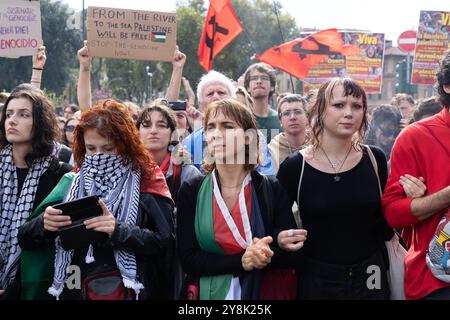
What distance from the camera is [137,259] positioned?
339 cm

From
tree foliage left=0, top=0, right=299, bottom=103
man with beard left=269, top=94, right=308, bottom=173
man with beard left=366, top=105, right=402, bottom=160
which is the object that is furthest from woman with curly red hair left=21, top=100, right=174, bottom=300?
tree foliage left=0, top=0, right=299, bottom=103

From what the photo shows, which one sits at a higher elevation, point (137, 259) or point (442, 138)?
point (442, 138)

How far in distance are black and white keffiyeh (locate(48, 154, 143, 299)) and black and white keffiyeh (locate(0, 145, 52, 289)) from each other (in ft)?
1.04

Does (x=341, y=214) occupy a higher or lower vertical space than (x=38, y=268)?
higher

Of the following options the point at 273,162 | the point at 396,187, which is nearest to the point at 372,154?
the point at 396,187

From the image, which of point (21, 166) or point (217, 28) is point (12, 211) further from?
point (217, 28)

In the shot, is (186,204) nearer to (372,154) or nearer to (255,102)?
(372,154)

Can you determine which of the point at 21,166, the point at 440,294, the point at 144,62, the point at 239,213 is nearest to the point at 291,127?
the point at 239,213

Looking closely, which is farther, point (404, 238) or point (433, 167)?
point (404, 238)

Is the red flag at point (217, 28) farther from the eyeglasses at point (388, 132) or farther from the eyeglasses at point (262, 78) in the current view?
the eyeglasses at point (388, 132)

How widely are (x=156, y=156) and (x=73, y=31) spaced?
110 feet

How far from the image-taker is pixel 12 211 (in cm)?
367

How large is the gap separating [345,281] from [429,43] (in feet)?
30.4

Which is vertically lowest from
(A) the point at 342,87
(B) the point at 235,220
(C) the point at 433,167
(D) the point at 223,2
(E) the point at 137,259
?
(E) the point at 137,259
